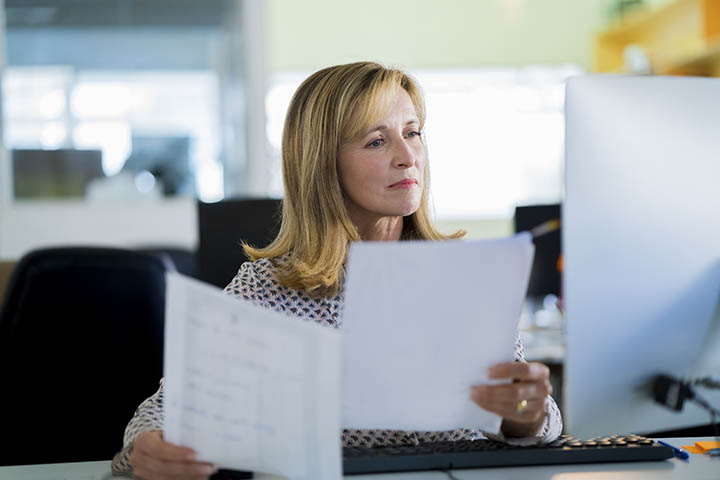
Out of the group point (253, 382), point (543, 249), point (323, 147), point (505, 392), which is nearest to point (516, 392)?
point (505, 392)

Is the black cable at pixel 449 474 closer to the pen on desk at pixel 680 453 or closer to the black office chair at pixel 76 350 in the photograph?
the pen on desk at pixel 680 453

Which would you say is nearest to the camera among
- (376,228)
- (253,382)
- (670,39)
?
(253,382)

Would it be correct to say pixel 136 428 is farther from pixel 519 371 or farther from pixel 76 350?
pixel 76 350

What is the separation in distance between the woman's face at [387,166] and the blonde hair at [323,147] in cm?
2

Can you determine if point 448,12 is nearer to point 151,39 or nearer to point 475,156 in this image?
point 475,156

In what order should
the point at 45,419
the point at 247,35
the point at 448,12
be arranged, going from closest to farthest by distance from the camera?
the point at 45,419, the point at 247,35, the point at 448,12

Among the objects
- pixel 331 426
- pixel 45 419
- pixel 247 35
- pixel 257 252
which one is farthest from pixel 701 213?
pixel 247 35

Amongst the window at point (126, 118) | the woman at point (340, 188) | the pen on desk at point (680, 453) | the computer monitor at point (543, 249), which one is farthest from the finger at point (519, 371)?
the window at point (126, 118)

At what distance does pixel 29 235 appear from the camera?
4.72 meters

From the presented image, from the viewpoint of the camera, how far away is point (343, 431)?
137 centimetres

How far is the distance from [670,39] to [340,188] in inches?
171

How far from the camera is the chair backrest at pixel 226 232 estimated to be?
2229mm

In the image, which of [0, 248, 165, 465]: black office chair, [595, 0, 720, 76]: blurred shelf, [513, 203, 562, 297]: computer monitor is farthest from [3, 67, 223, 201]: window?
[0, 248, 165, 465]: black office chair

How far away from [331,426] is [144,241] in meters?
Answer: 4.13
